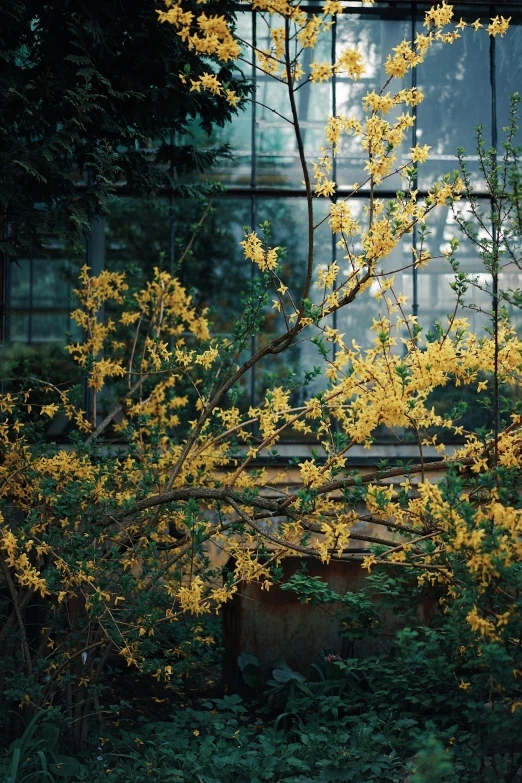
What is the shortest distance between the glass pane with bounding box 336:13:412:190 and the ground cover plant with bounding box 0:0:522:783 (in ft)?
8.50

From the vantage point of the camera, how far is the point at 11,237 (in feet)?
16.0

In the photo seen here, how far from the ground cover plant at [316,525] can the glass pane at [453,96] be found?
10.7 feet

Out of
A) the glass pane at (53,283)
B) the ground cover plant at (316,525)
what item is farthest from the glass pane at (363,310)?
the glass pane at (53,283)

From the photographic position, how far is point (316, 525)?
4.30 metres

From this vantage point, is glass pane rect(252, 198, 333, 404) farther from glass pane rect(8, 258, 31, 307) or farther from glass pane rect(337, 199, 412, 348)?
glass pane rect(8, 258, 31, 307)

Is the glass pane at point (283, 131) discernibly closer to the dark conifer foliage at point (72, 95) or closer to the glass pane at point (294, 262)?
the glass pane at point (294, 262)

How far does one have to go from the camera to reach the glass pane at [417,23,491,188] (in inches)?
309

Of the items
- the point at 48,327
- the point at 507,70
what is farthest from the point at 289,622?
the point at 507,70

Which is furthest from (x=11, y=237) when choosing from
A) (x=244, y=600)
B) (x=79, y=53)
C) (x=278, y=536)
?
(x=244, y=600)

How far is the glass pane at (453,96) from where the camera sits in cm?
785

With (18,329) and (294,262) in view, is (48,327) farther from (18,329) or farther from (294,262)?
(294,262)

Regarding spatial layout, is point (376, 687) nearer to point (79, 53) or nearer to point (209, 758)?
point (209, 758)

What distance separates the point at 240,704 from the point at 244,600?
0.89 m

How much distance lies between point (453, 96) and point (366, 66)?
0.84 meters
